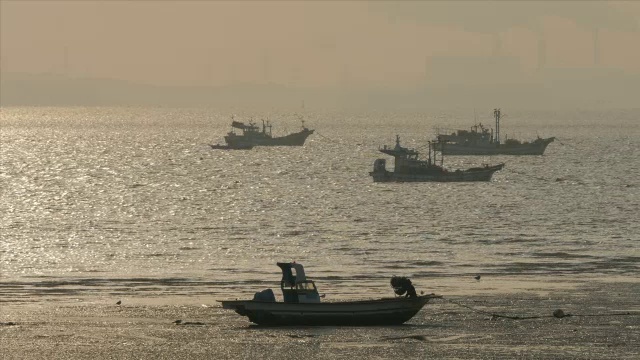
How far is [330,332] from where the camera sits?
192 ft

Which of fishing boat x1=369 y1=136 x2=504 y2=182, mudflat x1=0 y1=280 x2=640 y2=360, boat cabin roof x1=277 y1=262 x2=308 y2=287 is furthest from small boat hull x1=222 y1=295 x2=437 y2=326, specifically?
fishing boat x1=369 y1=136 x2=504 y2=182

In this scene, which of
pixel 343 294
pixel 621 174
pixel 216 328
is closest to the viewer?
pixel 216 328

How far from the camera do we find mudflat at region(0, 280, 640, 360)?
53.8 meters

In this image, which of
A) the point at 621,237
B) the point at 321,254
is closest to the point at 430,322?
the point at 321,254

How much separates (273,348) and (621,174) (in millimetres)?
144218

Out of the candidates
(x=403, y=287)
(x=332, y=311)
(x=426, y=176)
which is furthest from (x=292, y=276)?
(x=426, y=176)

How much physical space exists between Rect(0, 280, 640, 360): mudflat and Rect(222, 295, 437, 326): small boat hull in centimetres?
44

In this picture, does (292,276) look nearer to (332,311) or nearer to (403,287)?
(332,311)

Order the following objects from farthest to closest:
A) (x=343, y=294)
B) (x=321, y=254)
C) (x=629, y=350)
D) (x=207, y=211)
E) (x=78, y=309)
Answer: (x=207, y=211) → (x=321, y=254) → (x=343, y=294) → (x=78, y=309) → (x=629, y=350)

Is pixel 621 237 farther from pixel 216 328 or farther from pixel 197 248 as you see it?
pixel 216 328

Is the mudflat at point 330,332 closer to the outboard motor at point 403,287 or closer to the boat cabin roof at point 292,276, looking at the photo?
the outboard motor at point 403,287

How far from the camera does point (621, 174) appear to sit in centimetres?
19262

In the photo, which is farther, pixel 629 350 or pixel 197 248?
pixel 197 248

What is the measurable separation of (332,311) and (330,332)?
107 centimetres
